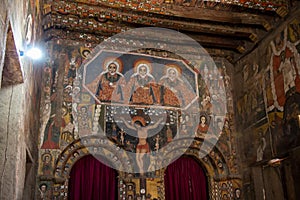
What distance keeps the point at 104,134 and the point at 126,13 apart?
10.1 feet

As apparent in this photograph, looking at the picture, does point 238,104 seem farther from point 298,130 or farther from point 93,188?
point 93,188

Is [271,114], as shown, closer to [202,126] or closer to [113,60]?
[202,126]

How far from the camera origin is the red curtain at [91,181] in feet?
29.0

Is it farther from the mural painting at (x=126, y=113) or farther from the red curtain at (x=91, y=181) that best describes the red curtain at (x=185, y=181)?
the red curtain at (x=91, y=181)

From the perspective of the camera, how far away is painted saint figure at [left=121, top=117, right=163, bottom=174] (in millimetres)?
9336

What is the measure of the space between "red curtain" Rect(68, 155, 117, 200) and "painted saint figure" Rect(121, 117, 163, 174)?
70cm

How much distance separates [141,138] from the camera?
9.56 m

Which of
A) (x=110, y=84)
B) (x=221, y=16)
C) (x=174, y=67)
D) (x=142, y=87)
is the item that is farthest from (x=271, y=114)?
(x=110, y=84)

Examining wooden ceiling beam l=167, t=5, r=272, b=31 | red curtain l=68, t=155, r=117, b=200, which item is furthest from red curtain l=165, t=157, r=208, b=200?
wooden ceiling beam l=167, t=5, r=272, b=31

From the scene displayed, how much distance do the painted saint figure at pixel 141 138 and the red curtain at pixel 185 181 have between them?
0.79 metres

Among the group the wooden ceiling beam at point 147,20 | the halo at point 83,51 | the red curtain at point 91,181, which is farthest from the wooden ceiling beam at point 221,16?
the red curtain at point 91,181

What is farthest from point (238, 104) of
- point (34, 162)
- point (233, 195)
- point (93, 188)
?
point (34, 162)

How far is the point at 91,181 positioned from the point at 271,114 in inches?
184

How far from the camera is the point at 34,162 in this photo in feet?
27.2
